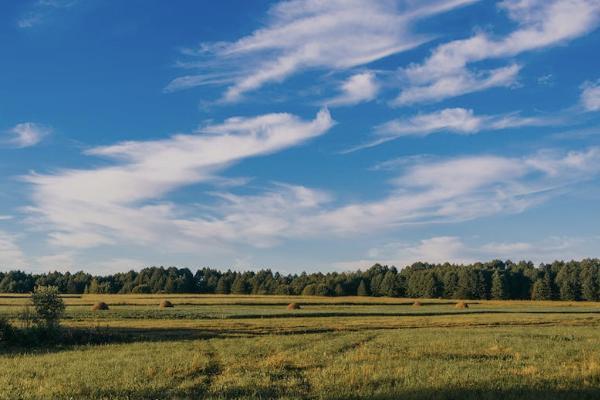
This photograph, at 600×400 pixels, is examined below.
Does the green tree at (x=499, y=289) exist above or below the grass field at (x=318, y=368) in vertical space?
above

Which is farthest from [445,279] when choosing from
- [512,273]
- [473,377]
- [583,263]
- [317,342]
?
[473,377]

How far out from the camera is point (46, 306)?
42.0m

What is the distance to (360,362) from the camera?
25875 mm

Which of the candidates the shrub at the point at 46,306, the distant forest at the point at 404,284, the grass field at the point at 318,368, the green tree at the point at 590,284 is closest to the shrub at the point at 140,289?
the distant forest at the point at 404,284

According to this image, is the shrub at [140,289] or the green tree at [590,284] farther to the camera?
the shrub at [140,289]

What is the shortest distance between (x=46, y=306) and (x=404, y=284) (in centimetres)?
13594

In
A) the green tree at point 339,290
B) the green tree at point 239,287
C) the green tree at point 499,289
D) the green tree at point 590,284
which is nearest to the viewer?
the green tree at point 590,284

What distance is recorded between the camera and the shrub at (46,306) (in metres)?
41.9

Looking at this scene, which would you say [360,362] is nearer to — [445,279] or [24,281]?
[445,279]

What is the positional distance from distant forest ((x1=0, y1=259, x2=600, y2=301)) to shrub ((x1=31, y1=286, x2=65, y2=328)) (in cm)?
11091

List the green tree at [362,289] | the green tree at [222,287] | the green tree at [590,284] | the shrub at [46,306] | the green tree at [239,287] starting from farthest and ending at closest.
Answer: the green tree at [222,287], the green tree at [239,287], the green tree at [362,289], the green tree at [590,284], the shrub at [46,306]

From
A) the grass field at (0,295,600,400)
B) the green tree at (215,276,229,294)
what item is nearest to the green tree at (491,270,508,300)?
the green tree at (215,276,229,294)

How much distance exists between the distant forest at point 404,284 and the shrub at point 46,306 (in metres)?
111

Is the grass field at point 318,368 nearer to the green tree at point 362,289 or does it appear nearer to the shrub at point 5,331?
the shrub at point 5,331
